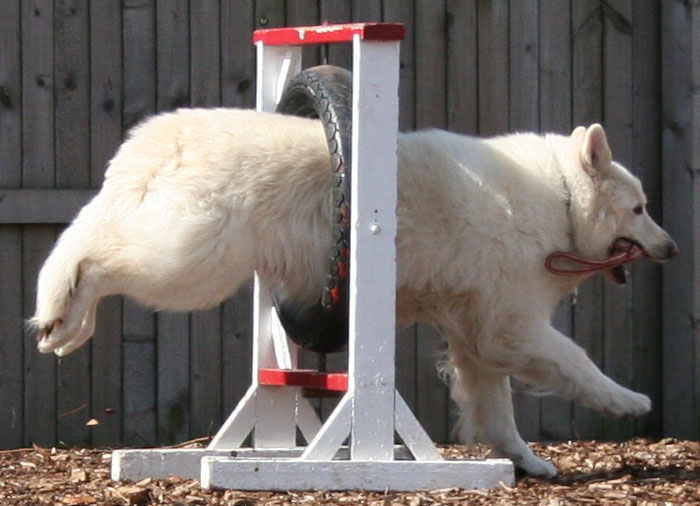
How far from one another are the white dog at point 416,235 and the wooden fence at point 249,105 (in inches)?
38.1

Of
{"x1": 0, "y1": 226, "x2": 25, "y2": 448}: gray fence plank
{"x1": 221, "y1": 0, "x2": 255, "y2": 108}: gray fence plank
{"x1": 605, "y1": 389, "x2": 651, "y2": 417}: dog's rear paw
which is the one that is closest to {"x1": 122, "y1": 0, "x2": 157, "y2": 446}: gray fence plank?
{"x1": 221, "y1": 0, "x2": 255, "y2": 108}: gray fence plank

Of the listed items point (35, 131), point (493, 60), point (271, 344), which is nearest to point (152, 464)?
point (271, 344)

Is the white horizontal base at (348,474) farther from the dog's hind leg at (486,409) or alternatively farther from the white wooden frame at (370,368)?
the dog's hind leg at (486,409)

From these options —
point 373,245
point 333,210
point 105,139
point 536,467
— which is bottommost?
point 536,467

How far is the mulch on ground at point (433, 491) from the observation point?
16.2ft

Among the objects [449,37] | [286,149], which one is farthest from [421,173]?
[449,37]

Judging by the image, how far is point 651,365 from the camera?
721 centimetres

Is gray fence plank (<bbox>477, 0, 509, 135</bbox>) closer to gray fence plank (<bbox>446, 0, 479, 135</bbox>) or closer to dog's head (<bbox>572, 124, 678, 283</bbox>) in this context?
gray fence plank (<bbox>446, 0, 479, 135</bbox>)

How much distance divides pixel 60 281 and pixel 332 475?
48.3 inches

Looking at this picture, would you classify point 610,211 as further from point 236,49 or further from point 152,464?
point 152,464

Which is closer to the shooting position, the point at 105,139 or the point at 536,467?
the point at 536,467

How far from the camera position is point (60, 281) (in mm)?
5043

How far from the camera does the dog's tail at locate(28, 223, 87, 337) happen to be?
5.05m

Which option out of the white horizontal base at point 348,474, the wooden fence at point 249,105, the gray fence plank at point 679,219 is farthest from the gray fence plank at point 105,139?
the gray fence plank at point 679,219
